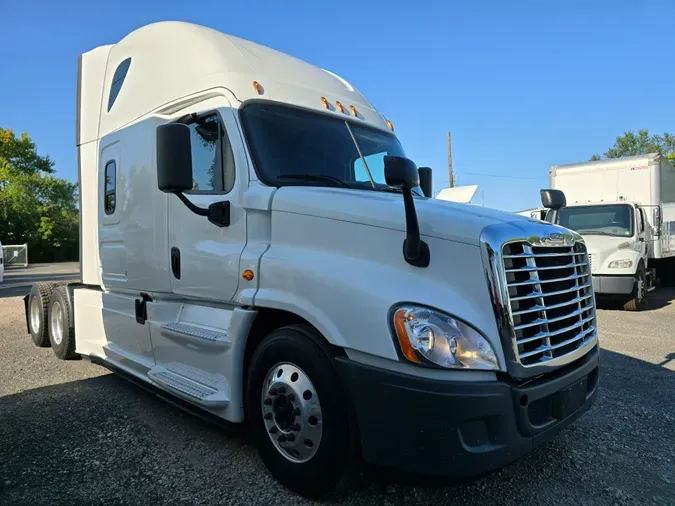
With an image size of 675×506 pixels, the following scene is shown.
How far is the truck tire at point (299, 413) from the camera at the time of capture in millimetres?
2641

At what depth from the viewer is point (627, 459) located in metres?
3.42

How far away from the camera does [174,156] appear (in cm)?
319

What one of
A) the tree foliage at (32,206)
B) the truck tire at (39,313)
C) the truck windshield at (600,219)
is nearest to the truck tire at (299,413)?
the truck tire at (39,313)

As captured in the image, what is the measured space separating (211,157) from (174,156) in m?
0.45

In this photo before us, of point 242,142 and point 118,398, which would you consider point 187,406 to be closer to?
point 118,398

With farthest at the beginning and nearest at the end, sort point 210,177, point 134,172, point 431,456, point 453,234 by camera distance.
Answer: point 134,172 < point 210,177 < point 453,234 < point 431,456

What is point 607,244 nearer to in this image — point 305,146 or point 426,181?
point 426,181

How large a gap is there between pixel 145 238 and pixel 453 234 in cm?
283

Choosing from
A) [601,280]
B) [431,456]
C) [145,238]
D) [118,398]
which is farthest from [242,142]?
[601,280]

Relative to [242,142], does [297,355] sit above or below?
below

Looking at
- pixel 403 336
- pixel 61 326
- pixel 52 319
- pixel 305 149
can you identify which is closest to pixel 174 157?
pixel 305 149

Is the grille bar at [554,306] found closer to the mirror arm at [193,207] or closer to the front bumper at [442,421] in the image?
the front bumper at [442,421]

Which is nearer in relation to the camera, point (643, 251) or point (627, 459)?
point (627, 459)

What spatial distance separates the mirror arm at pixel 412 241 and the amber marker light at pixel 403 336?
0.91 feet
